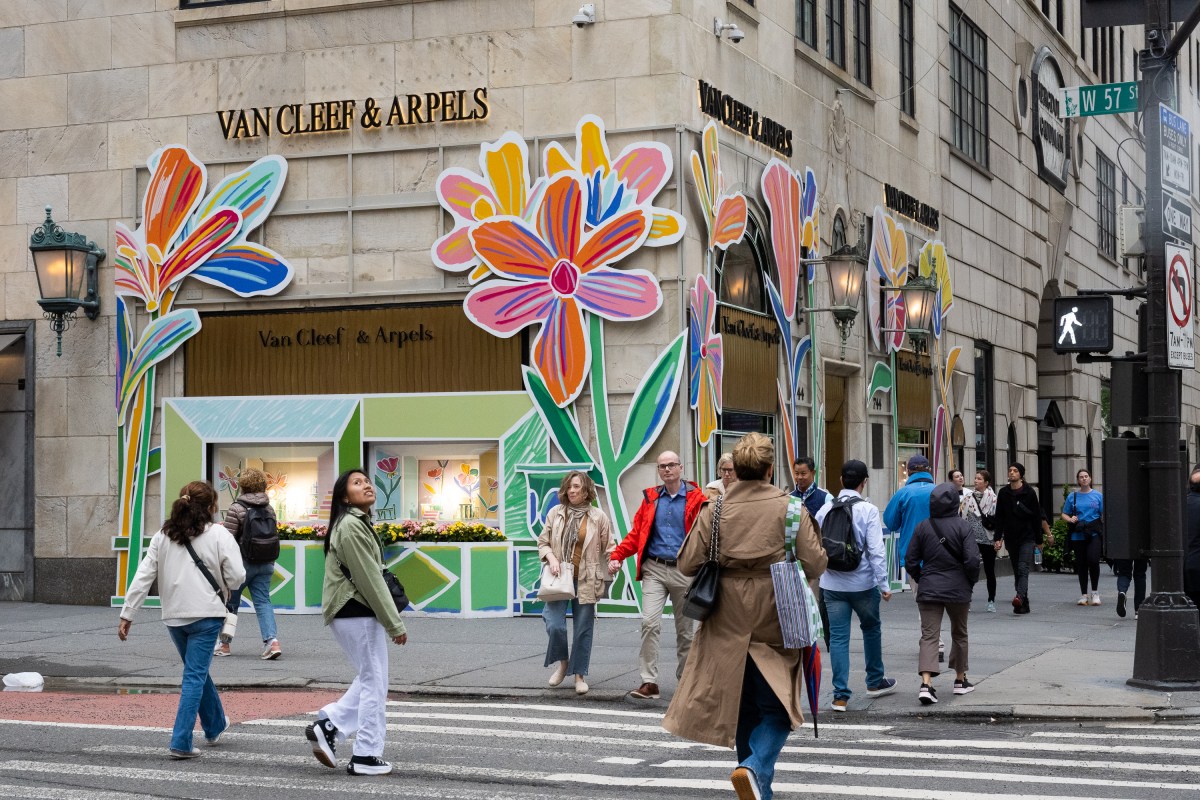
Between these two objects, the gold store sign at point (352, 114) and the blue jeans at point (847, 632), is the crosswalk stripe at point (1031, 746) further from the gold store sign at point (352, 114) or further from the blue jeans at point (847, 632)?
the gold store sign at point (352, 114)

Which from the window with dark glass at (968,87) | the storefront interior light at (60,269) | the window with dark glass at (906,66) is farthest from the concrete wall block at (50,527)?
the window with dark glass at (968,87)

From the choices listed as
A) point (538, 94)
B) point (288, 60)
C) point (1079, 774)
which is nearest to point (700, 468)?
point (538, 94)

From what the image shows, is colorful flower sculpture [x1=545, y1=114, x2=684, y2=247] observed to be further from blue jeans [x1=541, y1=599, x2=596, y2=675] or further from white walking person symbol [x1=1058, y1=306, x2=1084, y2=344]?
blue jeans [x1=541, y1=599, x2=596, y2=675]

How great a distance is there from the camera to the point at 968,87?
30.0 m

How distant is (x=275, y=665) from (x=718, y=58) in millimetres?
8904

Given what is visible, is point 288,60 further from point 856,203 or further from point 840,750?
point 840,750

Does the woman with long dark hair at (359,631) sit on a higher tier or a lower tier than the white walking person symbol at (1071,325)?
lower

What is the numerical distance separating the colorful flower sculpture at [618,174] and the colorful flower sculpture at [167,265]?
3.65 metres

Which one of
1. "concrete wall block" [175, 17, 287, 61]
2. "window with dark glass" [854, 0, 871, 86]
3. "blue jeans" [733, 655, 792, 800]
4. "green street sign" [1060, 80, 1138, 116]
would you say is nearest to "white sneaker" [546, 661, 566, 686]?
"blue jeans" [733, 655, 792, 800]

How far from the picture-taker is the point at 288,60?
1931 centimetres

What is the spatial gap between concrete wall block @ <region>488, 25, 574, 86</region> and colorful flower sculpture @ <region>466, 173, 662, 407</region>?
1.24m

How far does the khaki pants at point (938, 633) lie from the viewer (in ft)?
39.3

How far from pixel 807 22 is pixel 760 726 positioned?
1621 centimetres

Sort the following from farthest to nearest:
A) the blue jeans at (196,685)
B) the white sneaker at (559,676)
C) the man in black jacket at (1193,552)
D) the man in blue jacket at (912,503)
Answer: the man in blue jacket at (912,503) → the man in black jacket at (1193,552) → the white sneaker at (559,676) → the blue jeans at (196,685)
